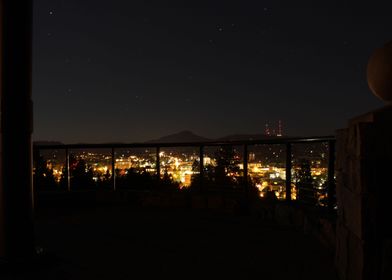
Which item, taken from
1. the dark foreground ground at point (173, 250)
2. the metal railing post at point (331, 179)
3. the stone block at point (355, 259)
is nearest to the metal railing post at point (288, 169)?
the dark foreground ground at point (173, 250)

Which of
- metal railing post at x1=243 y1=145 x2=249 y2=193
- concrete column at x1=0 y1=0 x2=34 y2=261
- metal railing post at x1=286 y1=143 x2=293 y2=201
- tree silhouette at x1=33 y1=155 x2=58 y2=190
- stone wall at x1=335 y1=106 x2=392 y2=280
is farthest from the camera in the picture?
tree silhouette at x1=33 y1=155 x2=58 y2=190

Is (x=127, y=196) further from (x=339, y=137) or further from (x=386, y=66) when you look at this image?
(x=386, y=66)

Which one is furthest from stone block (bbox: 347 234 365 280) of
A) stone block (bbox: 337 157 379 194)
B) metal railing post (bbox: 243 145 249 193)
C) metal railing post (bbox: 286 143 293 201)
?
metal railing post (bbox: 243 145 249 193)

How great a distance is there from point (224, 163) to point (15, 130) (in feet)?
11.8

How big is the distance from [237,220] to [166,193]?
1.79m

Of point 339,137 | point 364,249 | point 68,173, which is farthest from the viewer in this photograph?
point 68,173

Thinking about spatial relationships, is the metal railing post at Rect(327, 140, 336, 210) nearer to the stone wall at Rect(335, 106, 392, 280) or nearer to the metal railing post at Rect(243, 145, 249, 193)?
the metal railing post at Rect(243, 145, 249, 193)

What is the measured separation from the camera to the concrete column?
119 inches

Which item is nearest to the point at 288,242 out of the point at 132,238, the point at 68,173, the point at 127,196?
the point at 132,238

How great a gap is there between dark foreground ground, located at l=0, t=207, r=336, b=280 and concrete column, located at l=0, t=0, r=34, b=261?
0.28 meters

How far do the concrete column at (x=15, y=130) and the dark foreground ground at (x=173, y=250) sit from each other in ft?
0.92

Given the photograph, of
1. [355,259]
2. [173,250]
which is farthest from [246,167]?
[355,259]

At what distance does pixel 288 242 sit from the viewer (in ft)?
13.3

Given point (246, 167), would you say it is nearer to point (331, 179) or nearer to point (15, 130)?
point (331, 179)
